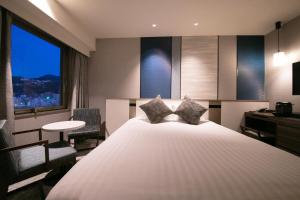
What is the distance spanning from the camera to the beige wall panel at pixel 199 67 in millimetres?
3340

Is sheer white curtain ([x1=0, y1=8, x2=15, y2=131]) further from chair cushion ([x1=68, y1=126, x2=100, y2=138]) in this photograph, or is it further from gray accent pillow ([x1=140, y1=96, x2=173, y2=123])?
gray accent pillow ([x1=140, y1=96, x2=173, y2=123])

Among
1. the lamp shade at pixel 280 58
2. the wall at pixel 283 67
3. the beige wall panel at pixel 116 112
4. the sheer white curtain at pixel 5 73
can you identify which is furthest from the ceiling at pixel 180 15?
the beige wall panel at pixel 116 112

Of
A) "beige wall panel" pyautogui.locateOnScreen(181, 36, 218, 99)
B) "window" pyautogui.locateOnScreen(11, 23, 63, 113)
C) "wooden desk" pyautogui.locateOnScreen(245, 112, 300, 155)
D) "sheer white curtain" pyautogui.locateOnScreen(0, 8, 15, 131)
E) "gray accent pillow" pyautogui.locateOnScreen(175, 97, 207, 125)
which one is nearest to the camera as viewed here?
"sheer white curtain" pyautogui.locateOnScreen(0, 8, 15, 131)

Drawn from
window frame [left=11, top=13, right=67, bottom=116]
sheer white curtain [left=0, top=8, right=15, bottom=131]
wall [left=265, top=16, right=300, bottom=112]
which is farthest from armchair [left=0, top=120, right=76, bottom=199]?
wall [left=265, top=16, right=300, bottom=112]

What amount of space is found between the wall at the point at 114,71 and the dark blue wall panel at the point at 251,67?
88.9 inches

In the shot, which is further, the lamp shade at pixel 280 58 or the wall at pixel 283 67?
the lamp shade at pixel 280 58

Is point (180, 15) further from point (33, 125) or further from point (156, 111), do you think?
point (33, 125)

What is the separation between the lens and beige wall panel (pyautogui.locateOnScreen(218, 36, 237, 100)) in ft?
10.9

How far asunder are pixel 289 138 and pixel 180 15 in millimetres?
2493

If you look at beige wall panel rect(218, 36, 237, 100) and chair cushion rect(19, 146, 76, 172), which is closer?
chair cushion rect(19, 146, 76, 172)

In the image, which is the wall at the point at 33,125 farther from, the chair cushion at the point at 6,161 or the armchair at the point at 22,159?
the chair cushion at the point at 6,161

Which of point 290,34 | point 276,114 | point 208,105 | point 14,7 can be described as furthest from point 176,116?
point 14,7

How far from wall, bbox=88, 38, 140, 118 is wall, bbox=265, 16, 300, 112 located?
278 cm

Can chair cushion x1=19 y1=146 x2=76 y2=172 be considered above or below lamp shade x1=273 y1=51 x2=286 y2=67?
below
